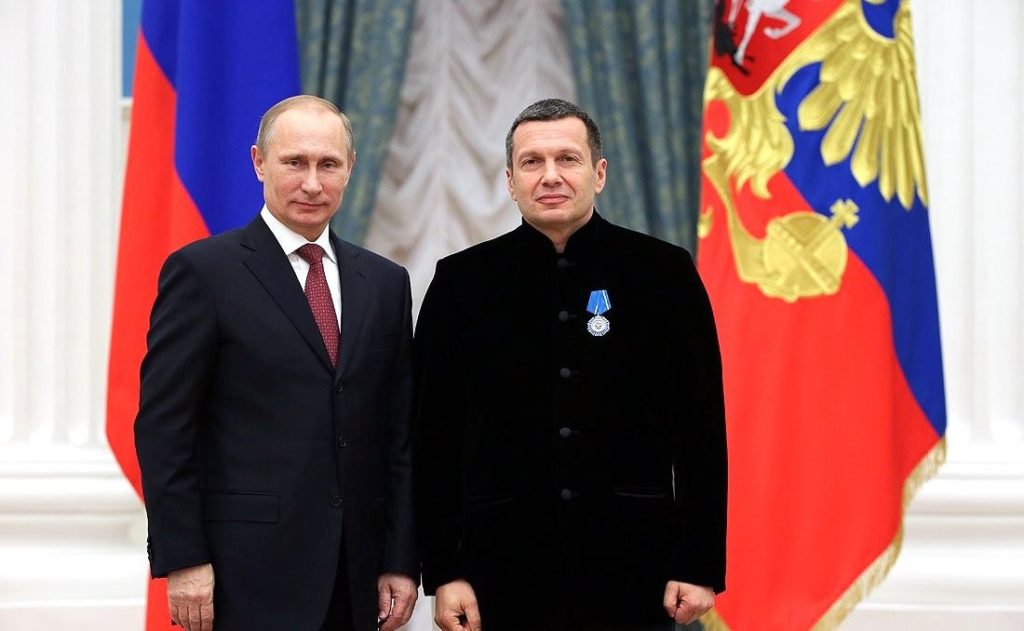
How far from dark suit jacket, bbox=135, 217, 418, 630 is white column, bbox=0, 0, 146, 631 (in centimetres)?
172

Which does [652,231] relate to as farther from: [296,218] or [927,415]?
[296,218]

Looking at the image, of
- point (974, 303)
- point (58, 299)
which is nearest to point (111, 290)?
point (58, 299)

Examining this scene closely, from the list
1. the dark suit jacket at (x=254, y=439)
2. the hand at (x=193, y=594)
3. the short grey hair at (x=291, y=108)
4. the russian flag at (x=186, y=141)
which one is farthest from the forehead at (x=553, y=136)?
the russian flag at (x=186, y=141)

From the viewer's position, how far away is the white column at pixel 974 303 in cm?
334

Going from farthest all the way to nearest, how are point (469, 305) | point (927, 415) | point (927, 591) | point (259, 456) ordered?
point (927, 591) < point (927, 415) < point (469, 305) < point (259, 456)

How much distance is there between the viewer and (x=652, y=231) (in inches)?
132

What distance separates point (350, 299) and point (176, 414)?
370 millimetres

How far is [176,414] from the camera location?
1.83m

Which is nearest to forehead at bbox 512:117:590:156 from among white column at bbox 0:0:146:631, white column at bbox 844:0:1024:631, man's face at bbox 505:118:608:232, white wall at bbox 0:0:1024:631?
man's face at bbox 505:118:608:232

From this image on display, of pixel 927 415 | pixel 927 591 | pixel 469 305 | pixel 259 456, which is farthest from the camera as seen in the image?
pixel 927 591

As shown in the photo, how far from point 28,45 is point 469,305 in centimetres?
226

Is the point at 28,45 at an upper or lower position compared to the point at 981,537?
upper

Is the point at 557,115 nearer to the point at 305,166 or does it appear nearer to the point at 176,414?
the point at 305,166

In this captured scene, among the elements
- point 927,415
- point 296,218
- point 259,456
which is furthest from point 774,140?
point 259,456
